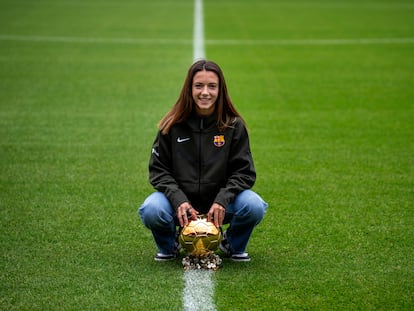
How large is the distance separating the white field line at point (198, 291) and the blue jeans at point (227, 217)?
0.27 m

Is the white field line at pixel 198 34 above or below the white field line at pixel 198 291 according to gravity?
above

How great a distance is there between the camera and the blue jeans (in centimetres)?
483

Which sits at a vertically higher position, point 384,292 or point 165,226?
point 165,226

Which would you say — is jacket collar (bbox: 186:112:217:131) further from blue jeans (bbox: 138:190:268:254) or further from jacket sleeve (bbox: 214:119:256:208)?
blue jeans (bbox: 138:190:268:254)

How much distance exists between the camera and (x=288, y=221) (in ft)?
19.6

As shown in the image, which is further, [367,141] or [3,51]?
[3,51]

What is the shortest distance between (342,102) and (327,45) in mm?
5492

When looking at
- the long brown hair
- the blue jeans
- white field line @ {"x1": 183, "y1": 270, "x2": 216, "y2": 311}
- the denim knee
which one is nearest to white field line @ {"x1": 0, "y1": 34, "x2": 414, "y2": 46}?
the long brown hair

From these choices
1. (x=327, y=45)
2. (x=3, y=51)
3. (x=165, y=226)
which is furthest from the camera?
(x=327, y=45)

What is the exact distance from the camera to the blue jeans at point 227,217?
4832 mm

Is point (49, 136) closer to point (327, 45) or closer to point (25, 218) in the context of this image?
point (25, 218)

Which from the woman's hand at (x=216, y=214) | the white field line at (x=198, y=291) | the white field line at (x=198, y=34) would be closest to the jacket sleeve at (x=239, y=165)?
the woman's hand at (x=216, y=214)

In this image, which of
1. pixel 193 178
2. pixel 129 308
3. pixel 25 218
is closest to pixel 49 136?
pixel 25 218

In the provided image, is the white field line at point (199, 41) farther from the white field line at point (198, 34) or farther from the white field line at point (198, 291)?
the white field line at point (198, 291)
